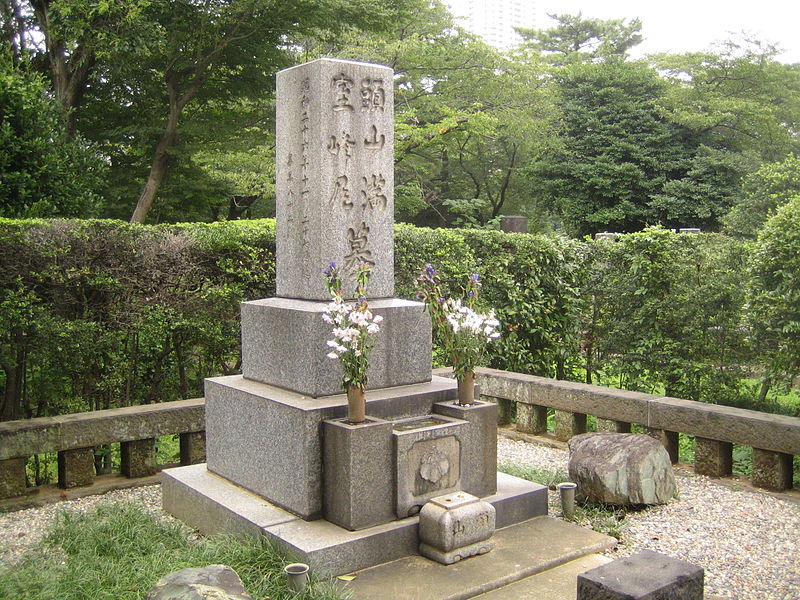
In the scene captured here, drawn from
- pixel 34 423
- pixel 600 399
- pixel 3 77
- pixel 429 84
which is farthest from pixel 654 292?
pixel 429 84

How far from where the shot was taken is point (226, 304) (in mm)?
6684

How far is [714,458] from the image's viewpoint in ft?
19.5

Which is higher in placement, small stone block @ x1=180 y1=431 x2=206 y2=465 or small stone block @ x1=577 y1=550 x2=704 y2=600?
small stone block @ x1=577 y1=550 x2=704 y2=600

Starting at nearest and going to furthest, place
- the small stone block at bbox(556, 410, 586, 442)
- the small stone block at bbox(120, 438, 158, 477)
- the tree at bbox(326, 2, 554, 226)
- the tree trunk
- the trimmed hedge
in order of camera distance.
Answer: the small stone block at bbox(120, 438, 158, 477) → the trimmed hedge → the small stone block at bbox(556, 410, 586, 442) → the tree trunk → the tree at bbox(326, 2, 554, 226)

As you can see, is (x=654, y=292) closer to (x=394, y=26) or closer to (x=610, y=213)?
(x=394, y=26)

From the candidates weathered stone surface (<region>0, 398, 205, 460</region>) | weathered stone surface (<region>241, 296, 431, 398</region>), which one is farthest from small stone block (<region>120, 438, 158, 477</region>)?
weathered stone surface (<region>241, 296, 431, 398</region>)

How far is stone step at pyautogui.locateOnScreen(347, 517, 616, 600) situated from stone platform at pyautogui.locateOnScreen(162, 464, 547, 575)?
0.30 feet

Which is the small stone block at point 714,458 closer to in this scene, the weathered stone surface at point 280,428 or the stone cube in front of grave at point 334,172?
the weathered stone surface at point 280,428

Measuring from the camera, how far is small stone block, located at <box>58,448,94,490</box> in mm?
5598

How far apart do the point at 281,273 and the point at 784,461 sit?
413 centimetres

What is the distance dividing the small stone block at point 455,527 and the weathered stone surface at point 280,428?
2.17ft

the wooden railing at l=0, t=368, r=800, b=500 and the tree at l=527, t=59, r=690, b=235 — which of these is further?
the tree at l=527, t=59, r=690, b=235

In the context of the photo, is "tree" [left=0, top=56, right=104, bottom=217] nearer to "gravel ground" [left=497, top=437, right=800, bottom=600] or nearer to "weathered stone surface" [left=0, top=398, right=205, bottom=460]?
"weathered stone surface" [left=0, top=398, right=205, bottom=460]

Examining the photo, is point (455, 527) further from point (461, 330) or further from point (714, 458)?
point (714, 458)
